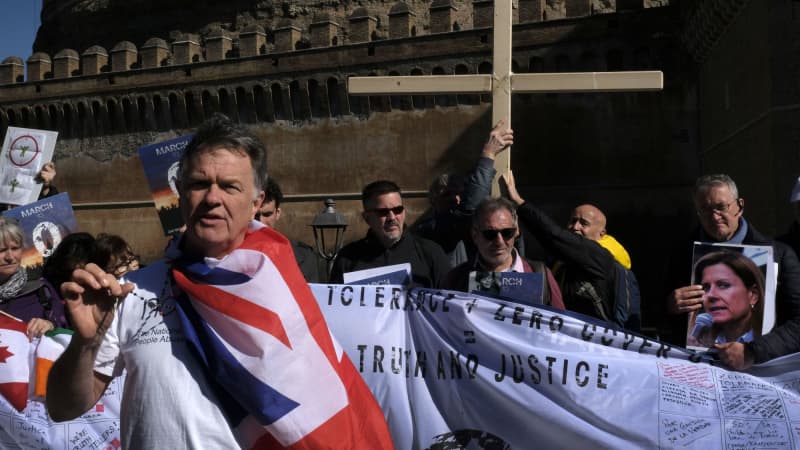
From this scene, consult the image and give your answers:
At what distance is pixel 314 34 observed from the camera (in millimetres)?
17391

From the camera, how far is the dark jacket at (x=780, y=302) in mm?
2848

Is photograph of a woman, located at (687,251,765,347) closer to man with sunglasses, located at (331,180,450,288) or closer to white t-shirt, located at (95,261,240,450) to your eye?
man with sunglasses, located at (331,180,450,288)

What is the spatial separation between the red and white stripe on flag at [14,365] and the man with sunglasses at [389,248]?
1.24 meters

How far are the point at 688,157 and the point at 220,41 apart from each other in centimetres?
1014

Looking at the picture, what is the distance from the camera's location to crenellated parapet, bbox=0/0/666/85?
15.6m

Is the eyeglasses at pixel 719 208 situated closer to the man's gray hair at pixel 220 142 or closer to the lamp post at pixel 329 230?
the man's gray hair at pixel 220 142

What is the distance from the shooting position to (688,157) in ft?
47.0

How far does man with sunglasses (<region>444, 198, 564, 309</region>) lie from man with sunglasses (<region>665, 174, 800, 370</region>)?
0.45m

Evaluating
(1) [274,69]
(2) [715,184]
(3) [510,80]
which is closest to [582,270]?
(2) [715,184]

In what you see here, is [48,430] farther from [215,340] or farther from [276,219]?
[215,340]

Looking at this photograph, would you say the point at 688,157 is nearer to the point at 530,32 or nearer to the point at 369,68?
the point at 530,32

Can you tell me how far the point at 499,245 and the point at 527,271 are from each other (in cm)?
18

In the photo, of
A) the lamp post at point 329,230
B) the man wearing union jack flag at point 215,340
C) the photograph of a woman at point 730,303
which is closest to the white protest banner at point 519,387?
the photograph of a woman at point 730,303

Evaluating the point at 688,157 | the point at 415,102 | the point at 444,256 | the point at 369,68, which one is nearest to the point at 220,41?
the point at 369,68
